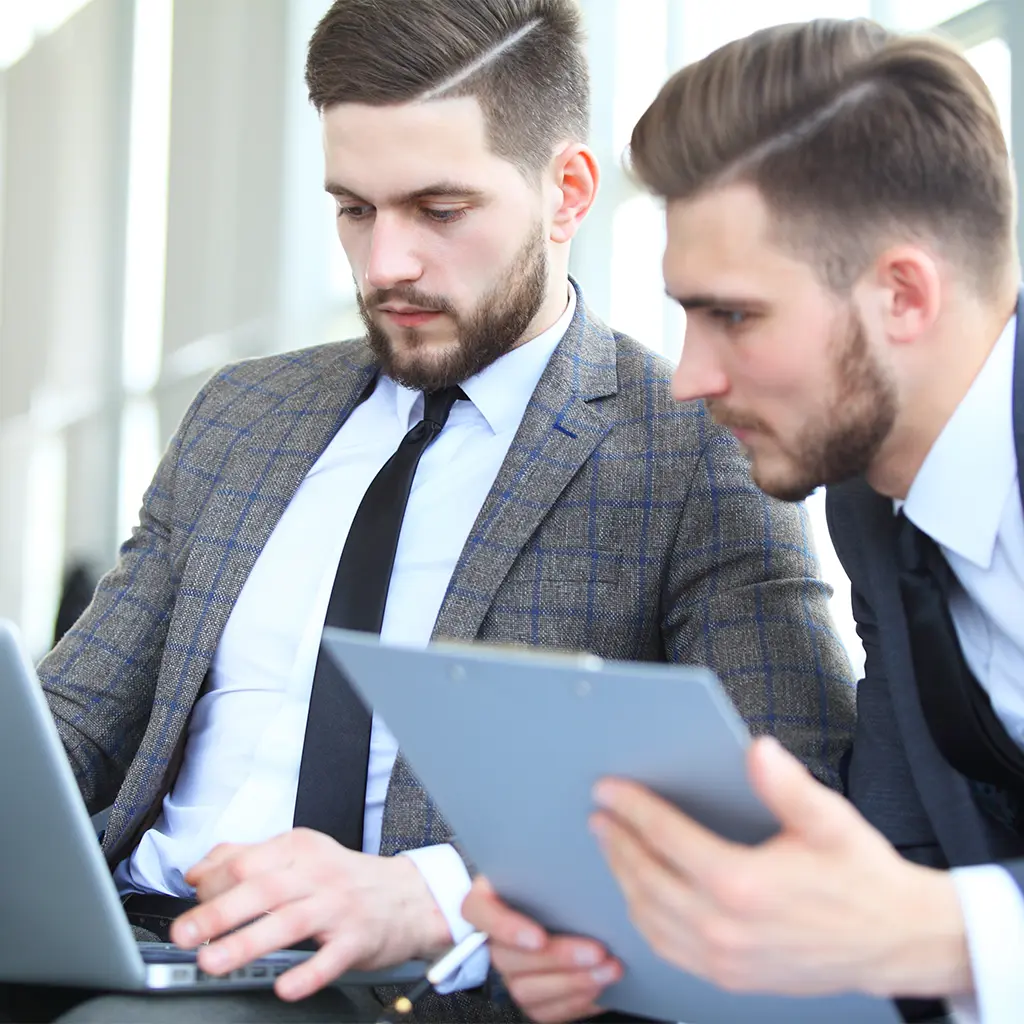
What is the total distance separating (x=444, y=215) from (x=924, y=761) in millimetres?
799

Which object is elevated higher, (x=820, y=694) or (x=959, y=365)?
(x=959, y=365)

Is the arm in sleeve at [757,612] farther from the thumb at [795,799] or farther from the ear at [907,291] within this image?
the thumb at [795,799]

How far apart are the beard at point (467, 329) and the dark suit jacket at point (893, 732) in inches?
18.2

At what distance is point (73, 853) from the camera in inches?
40.0

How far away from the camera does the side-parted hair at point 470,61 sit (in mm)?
1568

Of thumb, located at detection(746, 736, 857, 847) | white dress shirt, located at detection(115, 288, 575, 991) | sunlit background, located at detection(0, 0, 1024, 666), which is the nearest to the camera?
thumb, located at detection(746, 736, 857, 847)

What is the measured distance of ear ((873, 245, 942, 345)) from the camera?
44.2 inches

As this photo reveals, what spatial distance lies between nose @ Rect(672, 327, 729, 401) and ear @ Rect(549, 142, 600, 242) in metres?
0.54

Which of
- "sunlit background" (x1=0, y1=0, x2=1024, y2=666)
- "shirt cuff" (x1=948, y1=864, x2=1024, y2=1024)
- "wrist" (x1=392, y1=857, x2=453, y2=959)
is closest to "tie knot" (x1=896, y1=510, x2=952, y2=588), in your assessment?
"shirt cuff" (x1=948, y1=864, x2=1024, y2=1024)

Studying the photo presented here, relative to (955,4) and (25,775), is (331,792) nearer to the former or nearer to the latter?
(25,775)

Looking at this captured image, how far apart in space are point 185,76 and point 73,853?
3.94 m

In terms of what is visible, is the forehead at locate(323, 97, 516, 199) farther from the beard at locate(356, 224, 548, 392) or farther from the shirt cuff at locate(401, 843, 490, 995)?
the shirt cuff at locate(401, 843, 490, 995)

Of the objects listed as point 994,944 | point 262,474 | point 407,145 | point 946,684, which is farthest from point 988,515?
point 262,474

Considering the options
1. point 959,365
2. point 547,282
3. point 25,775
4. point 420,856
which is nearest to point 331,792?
point 420,856
